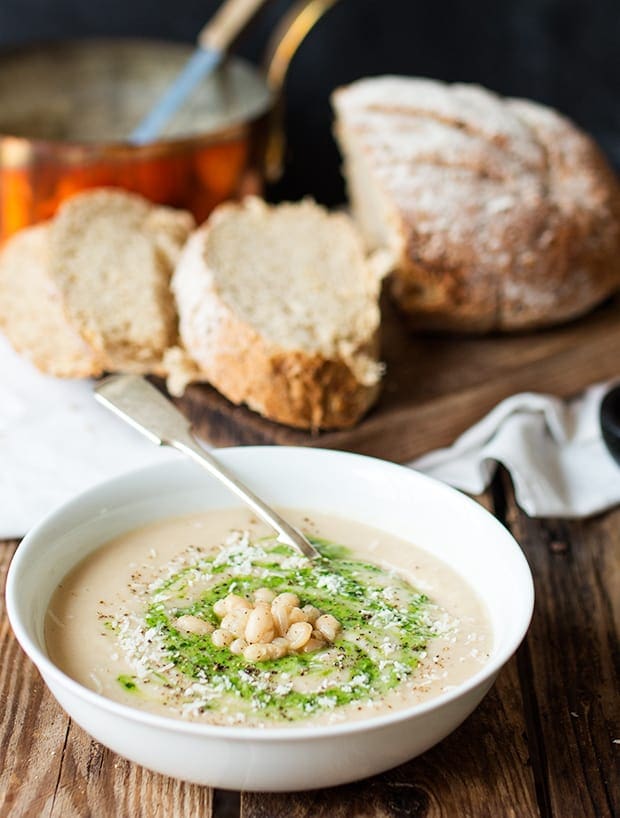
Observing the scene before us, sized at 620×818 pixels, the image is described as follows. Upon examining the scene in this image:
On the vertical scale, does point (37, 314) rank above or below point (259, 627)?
below

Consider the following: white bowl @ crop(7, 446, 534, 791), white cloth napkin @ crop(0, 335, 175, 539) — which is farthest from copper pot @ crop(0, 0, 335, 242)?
white bowl @ crop(7, 446, 534, 791)

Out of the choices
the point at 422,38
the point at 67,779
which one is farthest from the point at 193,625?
the point at 422,38

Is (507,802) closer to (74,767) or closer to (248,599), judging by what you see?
(248,599)

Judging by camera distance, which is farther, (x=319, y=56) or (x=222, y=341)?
(x=319, y=56)

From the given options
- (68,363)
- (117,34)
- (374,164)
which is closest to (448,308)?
(374,164)

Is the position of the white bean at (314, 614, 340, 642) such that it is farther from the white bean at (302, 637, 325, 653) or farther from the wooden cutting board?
the wooden cutting board

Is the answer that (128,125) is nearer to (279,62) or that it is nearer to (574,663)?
(279,62)
